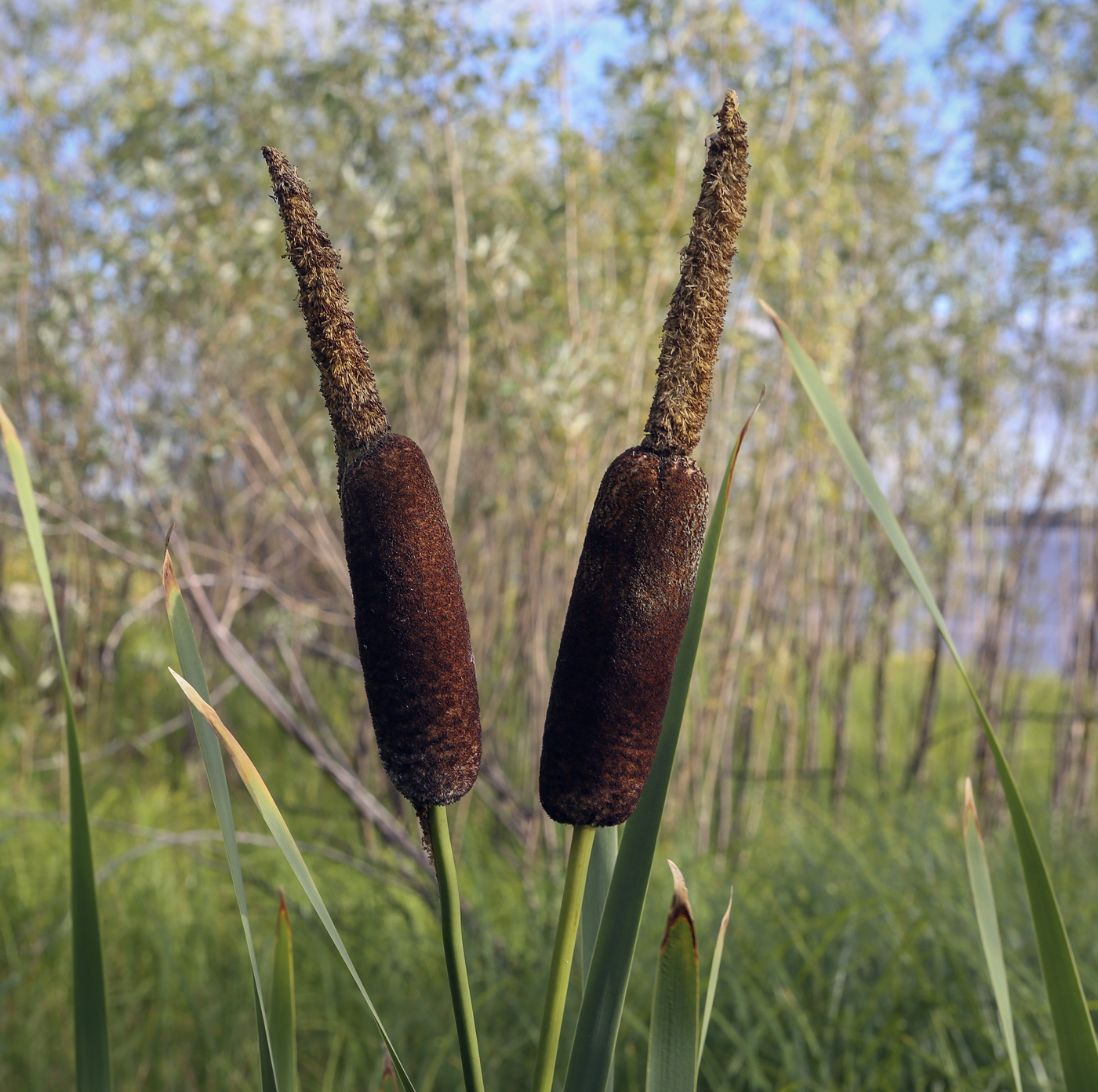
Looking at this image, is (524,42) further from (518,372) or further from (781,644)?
(781,644)

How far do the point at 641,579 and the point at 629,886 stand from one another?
0.18 m

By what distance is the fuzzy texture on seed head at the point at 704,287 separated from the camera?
1.80 ft

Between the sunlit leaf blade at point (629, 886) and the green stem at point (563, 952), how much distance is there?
2 cm

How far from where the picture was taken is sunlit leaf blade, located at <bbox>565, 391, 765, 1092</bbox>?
577 mm

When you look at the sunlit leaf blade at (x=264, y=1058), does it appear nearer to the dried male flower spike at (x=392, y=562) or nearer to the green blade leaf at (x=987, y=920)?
the dried male flower spike at (x=392, y=562)

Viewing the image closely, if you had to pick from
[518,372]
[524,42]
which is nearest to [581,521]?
[518,372]

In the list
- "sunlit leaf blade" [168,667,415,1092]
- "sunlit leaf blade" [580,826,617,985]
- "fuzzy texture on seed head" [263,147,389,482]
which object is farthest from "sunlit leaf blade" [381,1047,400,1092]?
"fuzzy texture on seed head" [263,147,389,482]

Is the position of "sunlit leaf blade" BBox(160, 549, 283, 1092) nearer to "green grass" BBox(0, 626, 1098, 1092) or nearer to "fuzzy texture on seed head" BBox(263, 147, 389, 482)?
"fuzzy texture on seed head" BBox(263, 147, 389, 482)

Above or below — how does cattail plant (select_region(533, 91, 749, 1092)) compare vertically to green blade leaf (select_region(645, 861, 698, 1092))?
above

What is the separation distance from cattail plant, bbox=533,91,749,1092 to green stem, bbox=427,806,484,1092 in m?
0.05

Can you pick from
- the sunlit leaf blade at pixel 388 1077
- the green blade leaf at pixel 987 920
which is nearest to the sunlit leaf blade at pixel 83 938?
the sunlit leaf blade at pixel 388 1077

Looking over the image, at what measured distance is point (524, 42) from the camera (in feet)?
9.78

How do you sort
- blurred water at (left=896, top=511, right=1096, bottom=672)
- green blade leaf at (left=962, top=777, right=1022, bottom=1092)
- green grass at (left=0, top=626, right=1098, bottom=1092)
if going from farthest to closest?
blurred water at (left=896, top=511, right=1096, bottom=672)
green grass at (left=0, top=626, right=1098, bottom=1092)
green blade leaf at (left=962, top=777, right=1022, bottom=1092)

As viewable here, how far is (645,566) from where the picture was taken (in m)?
0.58
